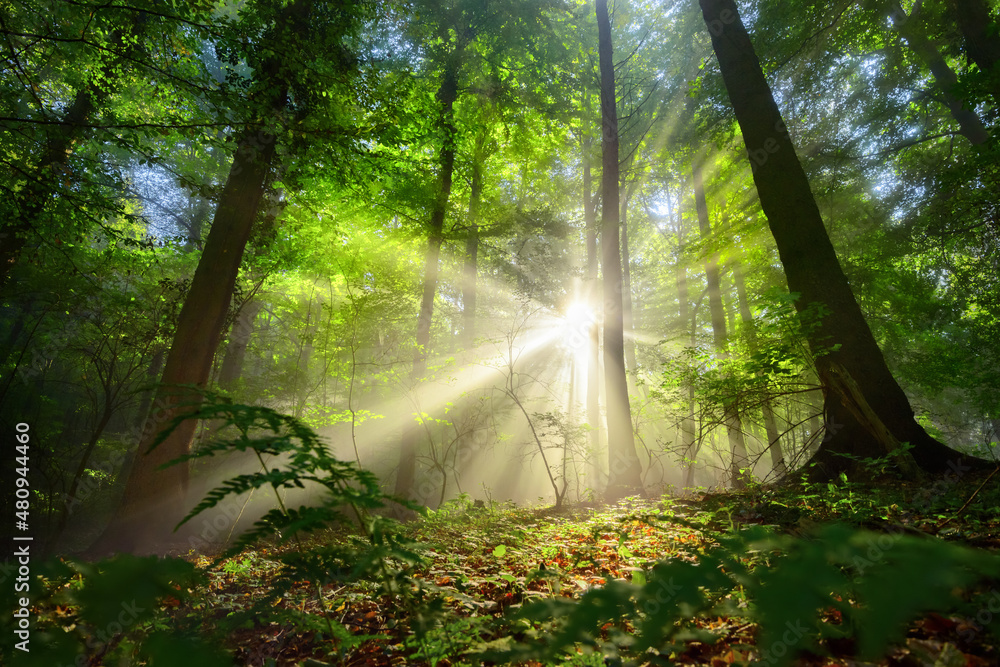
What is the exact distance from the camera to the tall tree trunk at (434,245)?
10125 millimetres

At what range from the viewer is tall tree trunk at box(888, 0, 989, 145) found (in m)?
7.95

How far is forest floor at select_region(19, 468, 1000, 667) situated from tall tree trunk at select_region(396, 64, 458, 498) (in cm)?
528

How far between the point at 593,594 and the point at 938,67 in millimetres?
13096

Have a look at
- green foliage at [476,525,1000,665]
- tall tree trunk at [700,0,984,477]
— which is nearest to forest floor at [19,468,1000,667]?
green foliage at [476,525,1000,665]

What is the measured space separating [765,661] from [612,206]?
888 cm

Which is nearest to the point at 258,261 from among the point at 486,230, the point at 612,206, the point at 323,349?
the point at 323,349

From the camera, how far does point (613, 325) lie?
850cm

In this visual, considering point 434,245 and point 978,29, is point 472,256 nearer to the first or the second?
point 434,245

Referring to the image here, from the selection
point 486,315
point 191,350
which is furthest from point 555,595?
point 486,315

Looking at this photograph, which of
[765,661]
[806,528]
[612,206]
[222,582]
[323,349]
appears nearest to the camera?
[765,661]

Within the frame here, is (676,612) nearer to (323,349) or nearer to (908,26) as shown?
(323,349)

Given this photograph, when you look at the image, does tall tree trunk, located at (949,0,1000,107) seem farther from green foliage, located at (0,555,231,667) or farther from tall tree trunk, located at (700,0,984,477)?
green foliage, located at (0,555,231,667)

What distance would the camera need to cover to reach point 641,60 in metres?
13.3

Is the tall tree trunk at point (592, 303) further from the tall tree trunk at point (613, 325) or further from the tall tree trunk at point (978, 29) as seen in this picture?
the tall tree trunk at point (978, 29)
